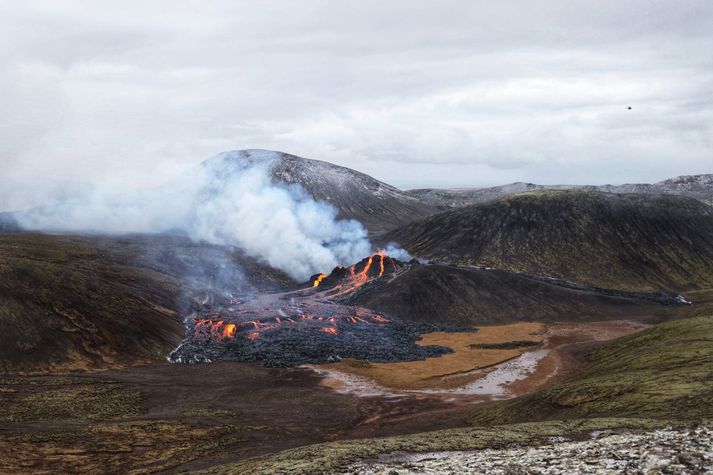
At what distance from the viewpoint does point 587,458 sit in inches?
968

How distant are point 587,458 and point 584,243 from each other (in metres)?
168

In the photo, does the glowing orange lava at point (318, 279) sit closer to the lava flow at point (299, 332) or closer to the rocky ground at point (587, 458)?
the lava flow at point (299, 332)

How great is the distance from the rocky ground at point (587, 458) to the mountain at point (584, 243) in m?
144

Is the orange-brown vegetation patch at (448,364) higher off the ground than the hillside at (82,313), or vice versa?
the hillside at (82,313)

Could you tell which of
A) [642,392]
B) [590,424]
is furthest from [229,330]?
[590,424]

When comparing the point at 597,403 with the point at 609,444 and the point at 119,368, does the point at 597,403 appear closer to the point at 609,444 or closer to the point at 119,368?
the point at 609,444

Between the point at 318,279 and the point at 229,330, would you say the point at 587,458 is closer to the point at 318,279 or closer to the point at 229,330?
the point at 229,330

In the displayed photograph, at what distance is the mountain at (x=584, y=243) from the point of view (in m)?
168

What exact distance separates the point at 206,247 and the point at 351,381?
387ft

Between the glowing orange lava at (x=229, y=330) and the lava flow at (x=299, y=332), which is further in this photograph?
the glowing orange lava at (x=229, y=330)

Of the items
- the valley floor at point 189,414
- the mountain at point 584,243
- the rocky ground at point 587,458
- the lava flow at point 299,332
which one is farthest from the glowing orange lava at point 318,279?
the rocky ground at point 587,458

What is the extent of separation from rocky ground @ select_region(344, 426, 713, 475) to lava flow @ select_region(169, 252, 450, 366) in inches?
2097

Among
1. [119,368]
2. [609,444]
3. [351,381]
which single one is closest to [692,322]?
[351,381]

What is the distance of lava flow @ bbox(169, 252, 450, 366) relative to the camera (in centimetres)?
8244
